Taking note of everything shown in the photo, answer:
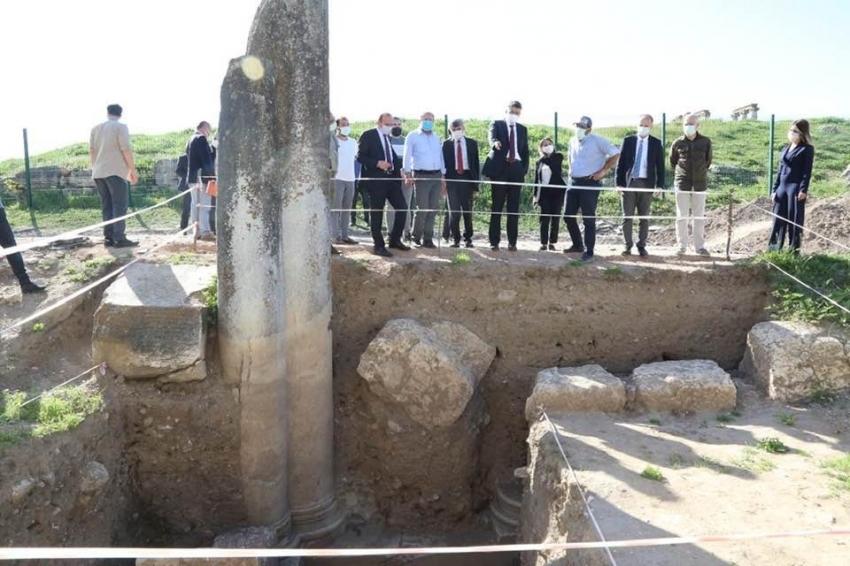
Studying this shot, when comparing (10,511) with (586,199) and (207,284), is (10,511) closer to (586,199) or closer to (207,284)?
(207,284)

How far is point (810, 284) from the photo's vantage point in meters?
8.65

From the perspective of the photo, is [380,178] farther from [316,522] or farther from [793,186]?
[793,186]

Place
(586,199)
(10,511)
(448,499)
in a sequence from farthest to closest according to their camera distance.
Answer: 1. (586,199)
2. (448,499)
3. (10,511)

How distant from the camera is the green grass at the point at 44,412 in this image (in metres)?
6.18

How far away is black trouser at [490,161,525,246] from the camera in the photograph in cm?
933

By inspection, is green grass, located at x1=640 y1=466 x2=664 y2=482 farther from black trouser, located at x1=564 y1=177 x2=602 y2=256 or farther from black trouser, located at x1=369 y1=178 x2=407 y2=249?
black trouser, located at x1=369 y1=178 x2=407 y2=249

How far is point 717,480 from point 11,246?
7.29 meters

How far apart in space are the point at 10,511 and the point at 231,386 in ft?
7.51

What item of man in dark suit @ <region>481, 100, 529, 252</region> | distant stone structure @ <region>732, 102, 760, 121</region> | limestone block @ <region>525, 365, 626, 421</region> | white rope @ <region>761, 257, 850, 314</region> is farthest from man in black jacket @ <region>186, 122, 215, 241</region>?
distant stone structure @ <region>732, 102, 760, 121</region>

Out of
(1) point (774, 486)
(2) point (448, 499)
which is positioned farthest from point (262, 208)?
(1) point (774, 486)

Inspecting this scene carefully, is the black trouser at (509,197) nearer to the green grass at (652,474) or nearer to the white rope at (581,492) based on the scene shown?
the white rope at (581,492)

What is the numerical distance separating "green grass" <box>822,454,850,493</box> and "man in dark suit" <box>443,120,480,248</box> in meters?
5.29

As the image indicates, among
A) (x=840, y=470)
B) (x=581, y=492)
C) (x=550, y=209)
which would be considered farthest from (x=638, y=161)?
(x=581, y=492)

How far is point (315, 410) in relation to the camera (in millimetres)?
7844
